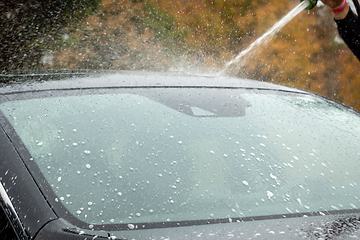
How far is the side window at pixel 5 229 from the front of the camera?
1177 millimetres

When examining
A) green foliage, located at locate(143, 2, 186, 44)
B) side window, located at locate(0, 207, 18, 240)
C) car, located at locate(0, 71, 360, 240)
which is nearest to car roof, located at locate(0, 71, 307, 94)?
car, located at locate(0, 71, 360, 240)

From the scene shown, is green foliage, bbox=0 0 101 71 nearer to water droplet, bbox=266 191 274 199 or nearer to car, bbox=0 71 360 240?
car, bbox=0 71 360 240

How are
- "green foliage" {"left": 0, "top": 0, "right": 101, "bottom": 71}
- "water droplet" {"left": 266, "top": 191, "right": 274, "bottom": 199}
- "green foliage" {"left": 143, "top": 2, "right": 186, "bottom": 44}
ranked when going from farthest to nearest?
"green foliage" {"left": 143, "top": 2, "right": 186, "bottom": 44}, "green foliage" {"left": 0, "top": 0, "right": 101, "bottom": 71}, "water droplet" {"left": 266, "top": 191, "right": 274, "bottom": 199}

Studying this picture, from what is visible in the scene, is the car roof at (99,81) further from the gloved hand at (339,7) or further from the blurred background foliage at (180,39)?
the blurred background foliage at (180,39)

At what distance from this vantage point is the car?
3.81 ft

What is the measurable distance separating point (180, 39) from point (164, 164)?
8088 millimetres

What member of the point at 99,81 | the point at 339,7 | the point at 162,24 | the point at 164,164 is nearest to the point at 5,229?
the point at 164,164

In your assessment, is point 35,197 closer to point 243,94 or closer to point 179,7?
point 243,94

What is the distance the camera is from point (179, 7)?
8.82 meters

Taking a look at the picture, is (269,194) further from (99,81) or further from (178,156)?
(99,81)

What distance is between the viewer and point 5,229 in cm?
121

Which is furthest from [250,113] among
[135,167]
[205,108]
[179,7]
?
[179,7]

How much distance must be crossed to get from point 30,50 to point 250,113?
25.5 ft

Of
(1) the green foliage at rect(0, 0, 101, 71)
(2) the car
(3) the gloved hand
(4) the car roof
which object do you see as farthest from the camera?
(1) the green foliage at rect(0, 0, 101, 71)
